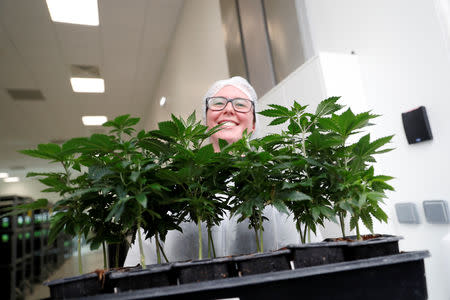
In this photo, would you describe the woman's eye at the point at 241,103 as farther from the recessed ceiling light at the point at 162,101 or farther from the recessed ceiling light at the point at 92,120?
the recessed ceiling light at the point at 92,120

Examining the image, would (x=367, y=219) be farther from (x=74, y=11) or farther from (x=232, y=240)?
(x=74, y=11)

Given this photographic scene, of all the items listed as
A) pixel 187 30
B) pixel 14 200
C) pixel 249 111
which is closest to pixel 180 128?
pixel 249 111

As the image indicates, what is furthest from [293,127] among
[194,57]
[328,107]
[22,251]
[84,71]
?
[22,251]

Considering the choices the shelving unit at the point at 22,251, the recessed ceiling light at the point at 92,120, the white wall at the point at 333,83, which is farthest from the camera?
the recessed ceiling light at the point at 92,120

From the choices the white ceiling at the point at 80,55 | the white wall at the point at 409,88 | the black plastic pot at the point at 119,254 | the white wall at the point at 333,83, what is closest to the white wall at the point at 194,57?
the white ceiling at the point at 80,55

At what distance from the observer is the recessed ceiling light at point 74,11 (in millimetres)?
3209

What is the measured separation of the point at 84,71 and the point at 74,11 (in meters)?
1.52

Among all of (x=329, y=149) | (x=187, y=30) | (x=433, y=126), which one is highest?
(x=187, y=30)

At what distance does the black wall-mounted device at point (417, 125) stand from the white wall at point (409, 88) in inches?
0.8

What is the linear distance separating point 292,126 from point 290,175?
0.11 metres

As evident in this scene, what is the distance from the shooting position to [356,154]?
0.58 meters

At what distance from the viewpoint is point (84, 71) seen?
4.73 meters

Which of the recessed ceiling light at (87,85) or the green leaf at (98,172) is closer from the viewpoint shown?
the green leaf at (98,172)

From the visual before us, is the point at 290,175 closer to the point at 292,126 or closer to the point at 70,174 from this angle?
the point at 292,126
